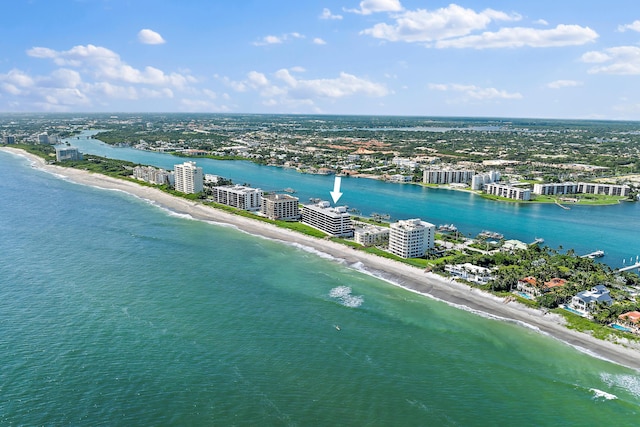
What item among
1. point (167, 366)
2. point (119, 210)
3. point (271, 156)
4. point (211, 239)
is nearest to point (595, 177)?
point (271, 156)

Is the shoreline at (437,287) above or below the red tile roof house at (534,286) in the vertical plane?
below

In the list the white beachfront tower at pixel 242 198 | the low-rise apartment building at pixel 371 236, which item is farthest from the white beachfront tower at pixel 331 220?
the white beachfront tower at pixel 242 198

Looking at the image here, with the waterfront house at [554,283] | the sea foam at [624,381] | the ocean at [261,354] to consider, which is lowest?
the sea foam at [624,381]

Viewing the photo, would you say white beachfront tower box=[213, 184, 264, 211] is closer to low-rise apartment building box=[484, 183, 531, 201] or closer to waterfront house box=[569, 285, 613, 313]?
Answer: waterfront house box=[569, 285, 613, 313]

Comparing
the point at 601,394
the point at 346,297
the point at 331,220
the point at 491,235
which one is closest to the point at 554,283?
the point at 601,394

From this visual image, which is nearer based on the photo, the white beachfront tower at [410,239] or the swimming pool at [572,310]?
the swimming pool at [572,310]

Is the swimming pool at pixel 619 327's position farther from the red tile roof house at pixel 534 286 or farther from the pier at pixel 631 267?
the pier at pixel 631 267

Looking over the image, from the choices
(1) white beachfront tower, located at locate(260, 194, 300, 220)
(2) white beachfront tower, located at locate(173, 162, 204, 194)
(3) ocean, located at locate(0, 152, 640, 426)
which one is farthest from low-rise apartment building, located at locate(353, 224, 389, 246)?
(2) white beachfront tower, located at locate(173, 162, 204, 194)
